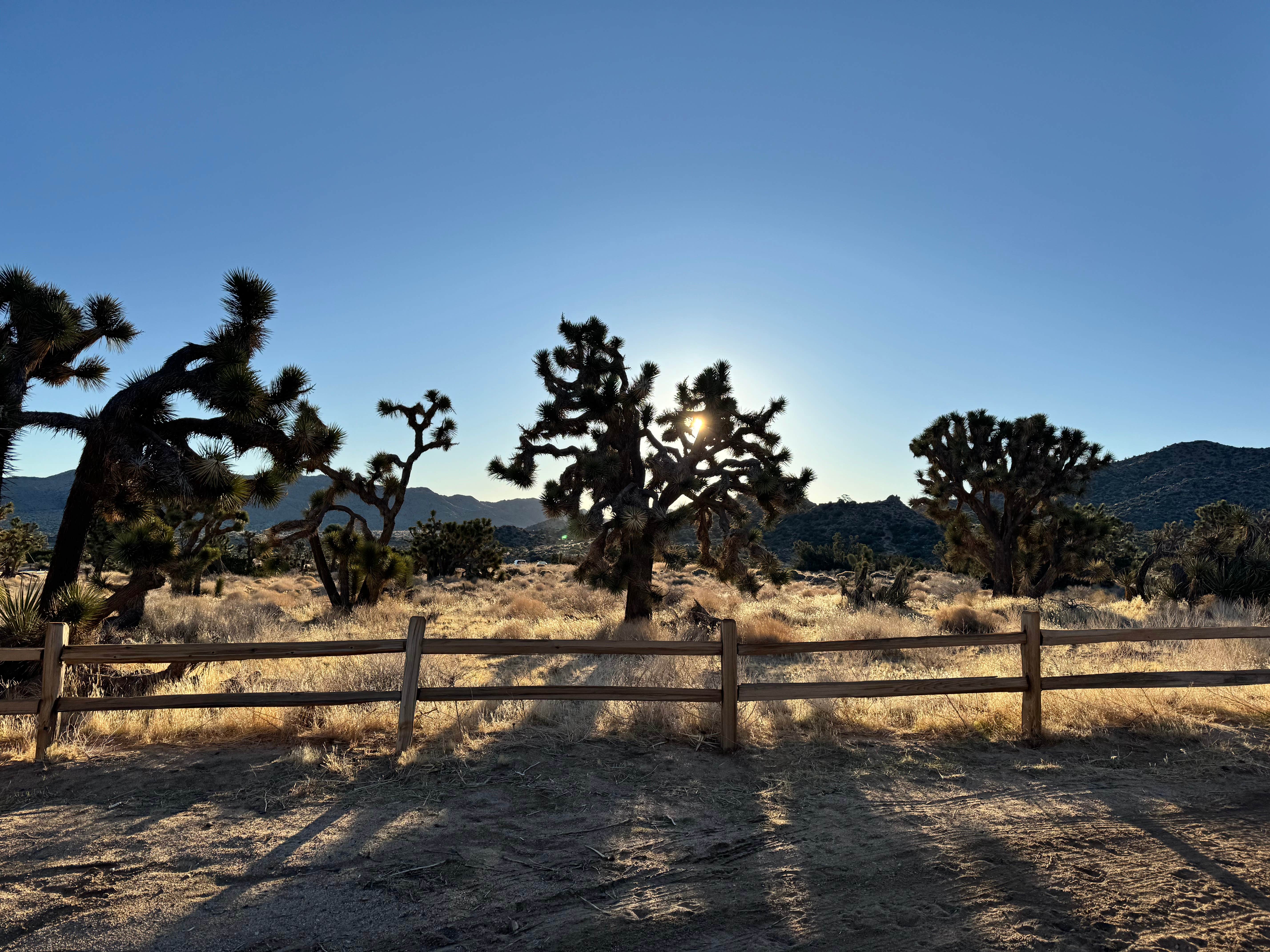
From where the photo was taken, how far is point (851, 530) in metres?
58.7

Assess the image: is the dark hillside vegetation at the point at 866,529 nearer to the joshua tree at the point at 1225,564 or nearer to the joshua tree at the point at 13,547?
the joshua tree at the point at 1225,564

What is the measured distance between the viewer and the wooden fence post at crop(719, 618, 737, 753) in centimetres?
637

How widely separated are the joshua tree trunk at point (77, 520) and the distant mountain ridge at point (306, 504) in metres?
58.5

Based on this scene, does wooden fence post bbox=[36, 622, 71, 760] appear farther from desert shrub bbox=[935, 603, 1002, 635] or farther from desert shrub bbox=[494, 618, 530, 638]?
desert shrub bbox=[935, 603, 1002, 635]

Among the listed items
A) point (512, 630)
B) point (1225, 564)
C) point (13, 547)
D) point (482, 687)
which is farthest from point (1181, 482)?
point (13, 547)

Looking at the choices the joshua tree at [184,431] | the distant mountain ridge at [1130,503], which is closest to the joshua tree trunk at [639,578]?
the joshua tree at [184,431]

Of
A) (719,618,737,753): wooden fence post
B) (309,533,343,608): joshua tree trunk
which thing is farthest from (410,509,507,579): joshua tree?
(719,618,737,753): wooden fence post

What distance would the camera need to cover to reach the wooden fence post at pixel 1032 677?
6.77m

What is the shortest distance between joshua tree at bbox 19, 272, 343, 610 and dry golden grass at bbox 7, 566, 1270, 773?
98.7 inches

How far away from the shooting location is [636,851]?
4477 millimetres

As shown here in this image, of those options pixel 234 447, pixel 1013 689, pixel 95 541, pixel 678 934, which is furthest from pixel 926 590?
pixel 95 541

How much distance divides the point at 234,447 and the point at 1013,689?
10.9 metres

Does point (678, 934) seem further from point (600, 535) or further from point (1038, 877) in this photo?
point (600, 535)

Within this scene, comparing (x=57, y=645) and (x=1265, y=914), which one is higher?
(x=57, y=645)
